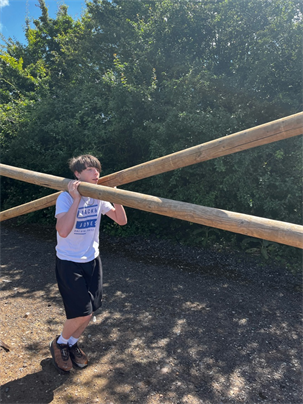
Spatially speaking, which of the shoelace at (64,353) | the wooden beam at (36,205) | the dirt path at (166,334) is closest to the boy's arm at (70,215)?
the wooden beam at (36,205)

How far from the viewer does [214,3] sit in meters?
7.12

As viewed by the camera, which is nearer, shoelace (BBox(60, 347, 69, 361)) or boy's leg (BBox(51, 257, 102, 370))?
boy's leg (BBox(51, 257, 102, 370))

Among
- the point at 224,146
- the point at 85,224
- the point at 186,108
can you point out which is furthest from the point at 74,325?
the point at 186,108

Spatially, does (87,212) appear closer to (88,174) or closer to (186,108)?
(88,174)

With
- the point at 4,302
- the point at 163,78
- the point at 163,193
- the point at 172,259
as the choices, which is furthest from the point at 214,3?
the point at 4,302

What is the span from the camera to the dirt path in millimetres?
2777

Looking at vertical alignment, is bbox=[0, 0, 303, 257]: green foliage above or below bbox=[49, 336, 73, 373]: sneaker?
above

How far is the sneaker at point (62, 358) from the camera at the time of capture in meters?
2.88

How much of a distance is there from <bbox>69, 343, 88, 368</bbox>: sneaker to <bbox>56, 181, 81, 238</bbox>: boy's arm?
1.30 m

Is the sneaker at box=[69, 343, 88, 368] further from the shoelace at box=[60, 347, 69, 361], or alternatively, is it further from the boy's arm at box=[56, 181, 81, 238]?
the boy's arm at box=[56, 181, 81, 238]

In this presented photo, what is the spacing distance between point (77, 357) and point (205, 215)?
2.11 metres

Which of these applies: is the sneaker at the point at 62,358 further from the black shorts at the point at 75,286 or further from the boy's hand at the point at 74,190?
the boy's hand at the point at 74,190

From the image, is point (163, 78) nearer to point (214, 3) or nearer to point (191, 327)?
point (214, 3)

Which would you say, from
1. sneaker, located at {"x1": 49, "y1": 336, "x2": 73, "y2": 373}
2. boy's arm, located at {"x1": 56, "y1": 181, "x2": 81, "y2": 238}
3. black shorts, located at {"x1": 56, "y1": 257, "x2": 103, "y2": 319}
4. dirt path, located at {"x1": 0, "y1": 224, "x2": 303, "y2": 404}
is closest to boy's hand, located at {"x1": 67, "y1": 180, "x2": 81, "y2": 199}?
boy's arm, located at {"x1": 56, "y1": 181, "x2": 81, "y2": 238}
